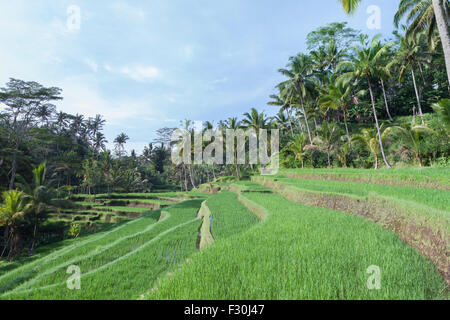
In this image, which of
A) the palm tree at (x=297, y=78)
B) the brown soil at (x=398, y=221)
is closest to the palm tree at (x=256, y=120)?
the palm tree at (x=297, y=78)

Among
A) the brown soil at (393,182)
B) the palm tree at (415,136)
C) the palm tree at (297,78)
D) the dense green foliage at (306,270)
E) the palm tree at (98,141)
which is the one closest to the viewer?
the dense green foliage at (306,270)

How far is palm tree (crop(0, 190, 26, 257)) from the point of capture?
1030 cm

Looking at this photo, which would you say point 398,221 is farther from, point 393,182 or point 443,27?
point 443,27

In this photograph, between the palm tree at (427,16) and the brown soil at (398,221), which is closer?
the brown soil at (398,221)

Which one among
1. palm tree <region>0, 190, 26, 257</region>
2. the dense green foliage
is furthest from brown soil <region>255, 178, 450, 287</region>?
palm tree <region>0, 190, 26, 257</region>

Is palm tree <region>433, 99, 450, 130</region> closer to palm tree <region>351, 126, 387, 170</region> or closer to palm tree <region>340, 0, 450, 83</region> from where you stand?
palm tree <region>340, 0, 450, 83</region>

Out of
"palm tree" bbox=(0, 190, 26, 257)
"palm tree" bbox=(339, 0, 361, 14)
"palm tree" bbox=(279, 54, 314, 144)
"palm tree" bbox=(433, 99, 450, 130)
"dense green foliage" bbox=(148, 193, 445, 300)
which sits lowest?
"palm tree" bbox=(0, 190, 26, 257)

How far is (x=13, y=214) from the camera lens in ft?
34.3

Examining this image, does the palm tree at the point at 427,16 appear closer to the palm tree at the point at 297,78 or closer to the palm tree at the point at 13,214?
the palm tree at the point at 297,78

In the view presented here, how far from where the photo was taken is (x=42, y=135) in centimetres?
1656

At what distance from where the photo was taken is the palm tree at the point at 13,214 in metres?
10.3
